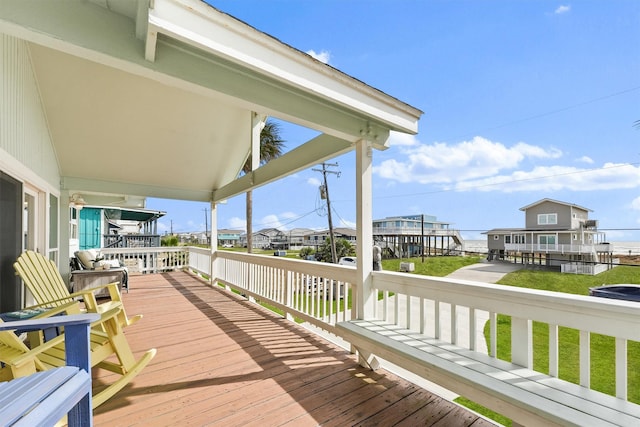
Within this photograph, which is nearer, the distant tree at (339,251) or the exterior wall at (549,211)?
the exterior wall at (549,211)

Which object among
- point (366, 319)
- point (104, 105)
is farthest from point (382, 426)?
point (104, 105)

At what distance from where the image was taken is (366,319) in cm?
284

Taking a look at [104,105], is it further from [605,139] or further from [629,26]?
[605,139]

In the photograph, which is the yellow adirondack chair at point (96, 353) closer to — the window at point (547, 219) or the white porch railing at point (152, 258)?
the white porch railing at point (152, 258)

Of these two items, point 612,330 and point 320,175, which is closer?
point 612,330

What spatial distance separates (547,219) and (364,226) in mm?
24453

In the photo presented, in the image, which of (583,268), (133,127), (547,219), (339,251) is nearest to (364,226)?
(133,127)

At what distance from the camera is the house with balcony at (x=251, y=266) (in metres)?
1.63

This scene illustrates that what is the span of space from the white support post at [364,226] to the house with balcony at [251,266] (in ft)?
0.05

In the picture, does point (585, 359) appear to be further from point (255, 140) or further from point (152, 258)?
point (152, 258)

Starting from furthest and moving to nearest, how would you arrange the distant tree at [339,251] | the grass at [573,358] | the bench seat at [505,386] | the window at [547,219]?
1. the distant tree at [339,251]
2. the window at [547,219]
3. the grass at [573,358]
4. the bench seat at [505,386]

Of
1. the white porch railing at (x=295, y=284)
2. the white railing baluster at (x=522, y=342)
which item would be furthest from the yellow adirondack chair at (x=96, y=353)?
the white railing baluster at (x=522, y=342)

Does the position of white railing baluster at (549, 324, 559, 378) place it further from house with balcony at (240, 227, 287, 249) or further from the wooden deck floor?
house with balcony at (240, 227, 287, 249)

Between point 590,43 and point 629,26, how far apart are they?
7.23 feet
